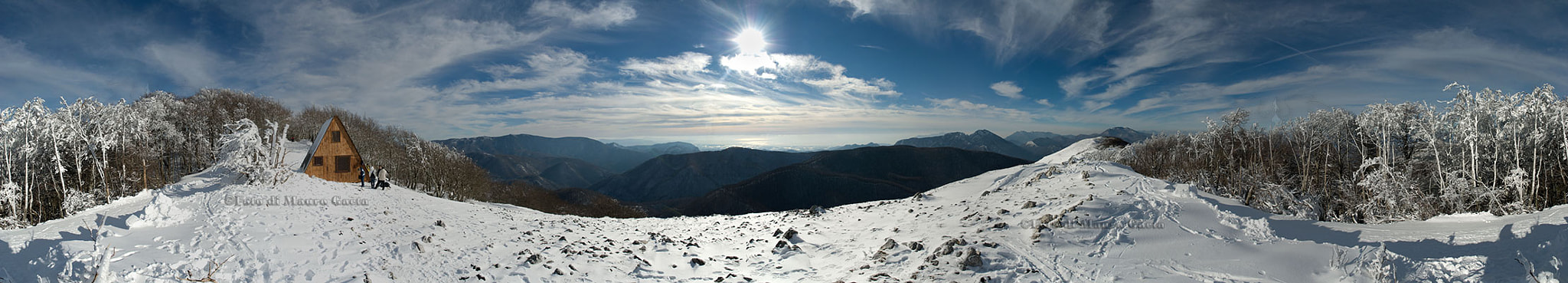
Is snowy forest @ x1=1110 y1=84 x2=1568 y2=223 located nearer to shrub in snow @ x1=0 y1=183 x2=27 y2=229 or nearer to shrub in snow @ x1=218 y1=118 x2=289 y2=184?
shrub in snow @ x1=218 y1=118 x2=289 y2=184

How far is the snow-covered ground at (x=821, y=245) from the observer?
5800 millimetres

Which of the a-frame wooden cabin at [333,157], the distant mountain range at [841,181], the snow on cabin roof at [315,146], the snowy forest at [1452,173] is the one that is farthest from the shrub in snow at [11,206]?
the distant mountain range at [841,181]

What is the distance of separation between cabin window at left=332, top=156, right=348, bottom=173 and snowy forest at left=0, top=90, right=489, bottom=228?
1907 millimetres

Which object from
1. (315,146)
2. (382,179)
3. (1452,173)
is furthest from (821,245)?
(315,146)

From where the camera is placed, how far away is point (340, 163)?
1002 inches

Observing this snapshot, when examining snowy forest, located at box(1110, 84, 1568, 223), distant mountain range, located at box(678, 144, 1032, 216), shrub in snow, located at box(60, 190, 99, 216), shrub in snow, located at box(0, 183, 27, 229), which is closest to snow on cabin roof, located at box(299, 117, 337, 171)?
shrub in snow, located at box(0, 183, 27, 229)

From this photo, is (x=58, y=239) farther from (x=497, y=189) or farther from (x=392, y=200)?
(x=497, y=189)

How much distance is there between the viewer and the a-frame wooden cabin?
24422mm

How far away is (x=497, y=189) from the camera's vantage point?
47.2m

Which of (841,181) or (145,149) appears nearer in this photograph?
(145,149)

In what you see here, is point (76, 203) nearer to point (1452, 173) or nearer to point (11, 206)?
point (11, 206)

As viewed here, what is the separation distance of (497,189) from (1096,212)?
167ft

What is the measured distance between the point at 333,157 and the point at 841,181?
105 metres

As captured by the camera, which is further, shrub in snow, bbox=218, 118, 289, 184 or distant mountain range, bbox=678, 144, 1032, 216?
distant mountain range, bbox=678, 144, 1032, 216
